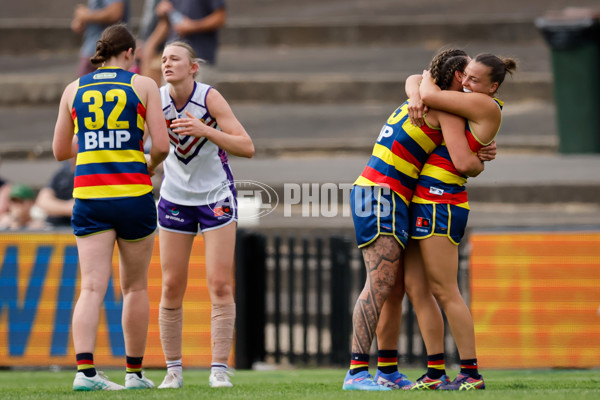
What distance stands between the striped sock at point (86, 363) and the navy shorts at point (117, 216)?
0.72m

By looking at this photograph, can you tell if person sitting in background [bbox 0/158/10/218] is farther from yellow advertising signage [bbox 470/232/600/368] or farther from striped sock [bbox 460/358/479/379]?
striped sock [bbox 460/358/479/379]

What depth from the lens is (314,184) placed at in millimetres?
13609

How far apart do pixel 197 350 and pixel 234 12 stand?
46.2ft

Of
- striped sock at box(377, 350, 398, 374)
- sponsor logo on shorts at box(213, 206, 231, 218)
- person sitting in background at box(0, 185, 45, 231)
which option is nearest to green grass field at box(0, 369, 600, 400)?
striped sock at box(377, 350, 398, 374)

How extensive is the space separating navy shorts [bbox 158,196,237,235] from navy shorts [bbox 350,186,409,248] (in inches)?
37.2

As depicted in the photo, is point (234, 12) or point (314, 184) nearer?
point (314, 184)

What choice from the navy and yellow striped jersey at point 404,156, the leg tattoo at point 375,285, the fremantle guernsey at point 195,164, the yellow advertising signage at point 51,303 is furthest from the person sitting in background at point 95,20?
the leg tattoo at point 375,285

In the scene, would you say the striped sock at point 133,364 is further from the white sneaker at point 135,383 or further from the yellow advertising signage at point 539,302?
the yellow advertising signage at point 539,302

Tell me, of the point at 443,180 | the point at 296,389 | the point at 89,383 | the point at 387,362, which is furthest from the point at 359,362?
the point at 89,383

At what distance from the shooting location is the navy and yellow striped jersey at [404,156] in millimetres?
6340

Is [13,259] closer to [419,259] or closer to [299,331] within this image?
[299,331]

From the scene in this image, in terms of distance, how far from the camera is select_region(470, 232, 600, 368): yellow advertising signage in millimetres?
9227

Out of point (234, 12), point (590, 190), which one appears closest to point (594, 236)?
point (590, 190)

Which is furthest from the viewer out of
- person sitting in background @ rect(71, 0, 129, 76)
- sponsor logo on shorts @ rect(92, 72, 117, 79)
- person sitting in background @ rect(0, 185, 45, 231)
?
person sitting in background @ rect(71, 0, 129, 76)
